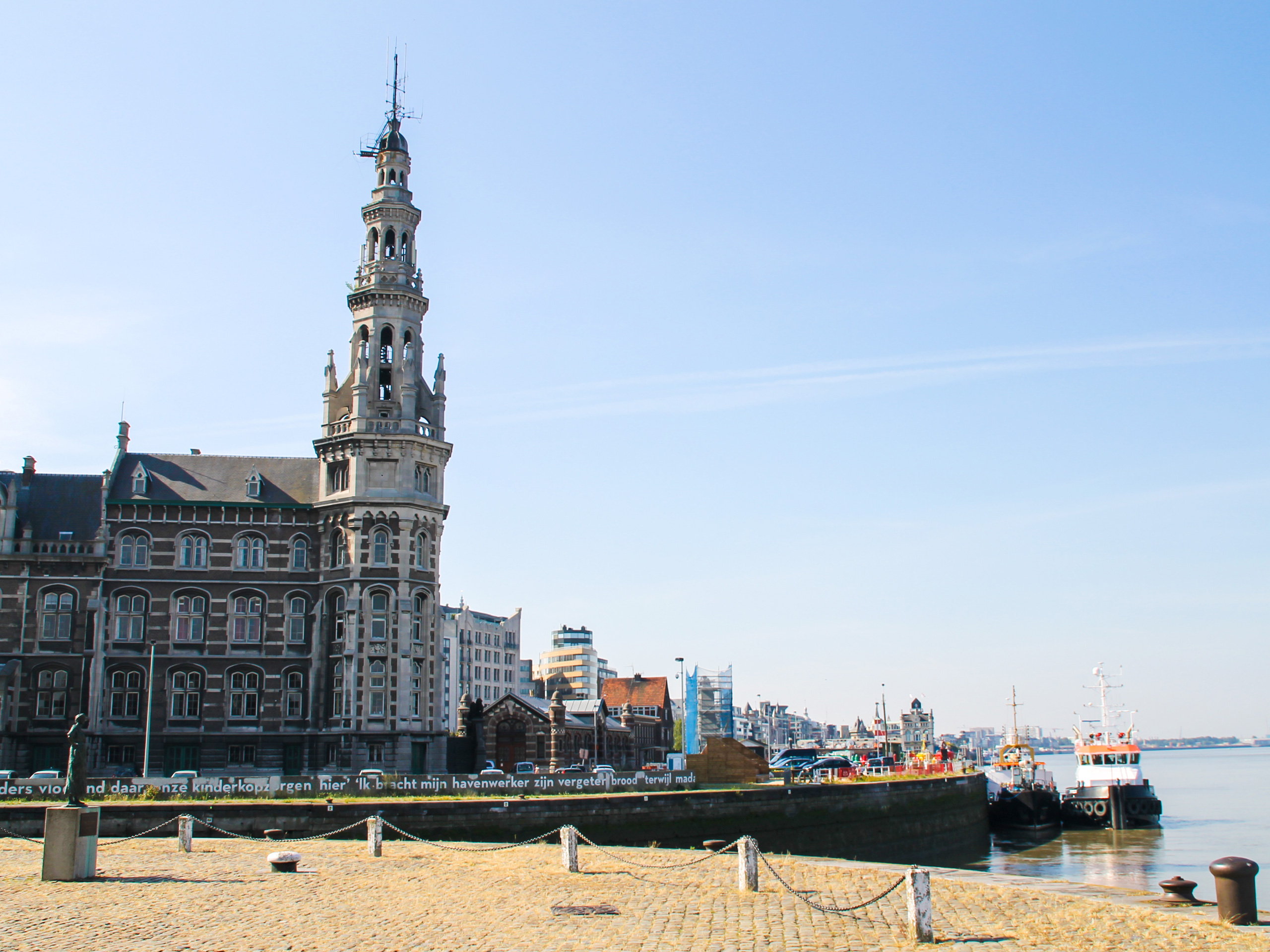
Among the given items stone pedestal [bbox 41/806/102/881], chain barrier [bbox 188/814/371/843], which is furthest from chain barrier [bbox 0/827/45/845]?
stone pedestal [bbox 41/806/102/881]

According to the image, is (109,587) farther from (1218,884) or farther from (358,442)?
(1218,884)

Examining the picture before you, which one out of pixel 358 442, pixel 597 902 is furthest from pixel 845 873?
pixel 358 442

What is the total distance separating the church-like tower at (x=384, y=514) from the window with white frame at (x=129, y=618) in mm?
10010

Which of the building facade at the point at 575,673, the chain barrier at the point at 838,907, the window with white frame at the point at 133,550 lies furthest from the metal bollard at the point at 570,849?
the building facade at the point at 575,673

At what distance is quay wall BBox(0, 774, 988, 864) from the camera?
3778 cm

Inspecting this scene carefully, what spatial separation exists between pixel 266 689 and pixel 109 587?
10488 mm

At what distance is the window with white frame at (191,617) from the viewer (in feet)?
206

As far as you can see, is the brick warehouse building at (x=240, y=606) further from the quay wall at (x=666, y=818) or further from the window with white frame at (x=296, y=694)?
the quay wall at (x=666, y=818)

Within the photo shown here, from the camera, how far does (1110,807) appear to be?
70750 millimetres

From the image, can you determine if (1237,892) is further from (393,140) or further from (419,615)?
(393,140)

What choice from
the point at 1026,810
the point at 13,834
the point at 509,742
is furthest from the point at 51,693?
the point at 1026,810

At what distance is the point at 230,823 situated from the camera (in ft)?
124

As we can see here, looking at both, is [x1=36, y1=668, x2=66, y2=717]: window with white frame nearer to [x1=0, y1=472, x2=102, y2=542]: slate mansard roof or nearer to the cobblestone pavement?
[x1=0, y1=472, x2=102, y2=542]: slate mansard roof

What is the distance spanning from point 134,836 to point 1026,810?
177 ft
